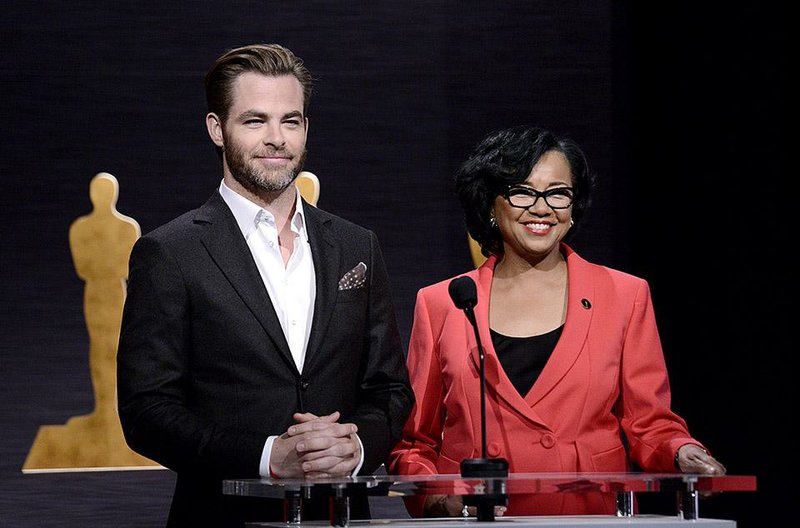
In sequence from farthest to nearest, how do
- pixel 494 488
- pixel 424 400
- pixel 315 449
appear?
1. pixel 424 400
2. pixel 315 449
3. pixel 494 488

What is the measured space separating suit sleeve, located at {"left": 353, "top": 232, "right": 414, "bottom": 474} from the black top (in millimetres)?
263

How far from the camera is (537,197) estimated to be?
3020 millimetres

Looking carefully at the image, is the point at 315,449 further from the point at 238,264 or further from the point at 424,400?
the point at 424,400

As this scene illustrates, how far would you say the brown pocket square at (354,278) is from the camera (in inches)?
108

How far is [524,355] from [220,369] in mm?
711

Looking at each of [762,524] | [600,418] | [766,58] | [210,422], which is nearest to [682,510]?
[600,418]

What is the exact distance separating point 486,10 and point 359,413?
72.9 inches

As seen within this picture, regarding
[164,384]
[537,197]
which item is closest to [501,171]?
[537,197]

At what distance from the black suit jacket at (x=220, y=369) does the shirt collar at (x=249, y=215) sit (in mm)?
30

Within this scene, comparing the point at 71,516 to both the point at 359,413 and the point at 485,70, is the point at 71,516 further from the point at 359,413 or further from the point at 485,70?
the point at 485,70

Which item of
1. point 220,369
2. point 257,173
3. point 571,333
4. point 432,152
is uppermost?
point 432,152

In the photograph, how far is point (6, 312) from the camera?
3736 millimetres

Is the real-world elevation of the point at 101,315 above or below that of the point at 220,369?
above

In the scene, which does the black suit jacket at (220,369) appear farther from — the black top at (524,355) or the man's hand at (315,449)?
the black top at (524,355)
